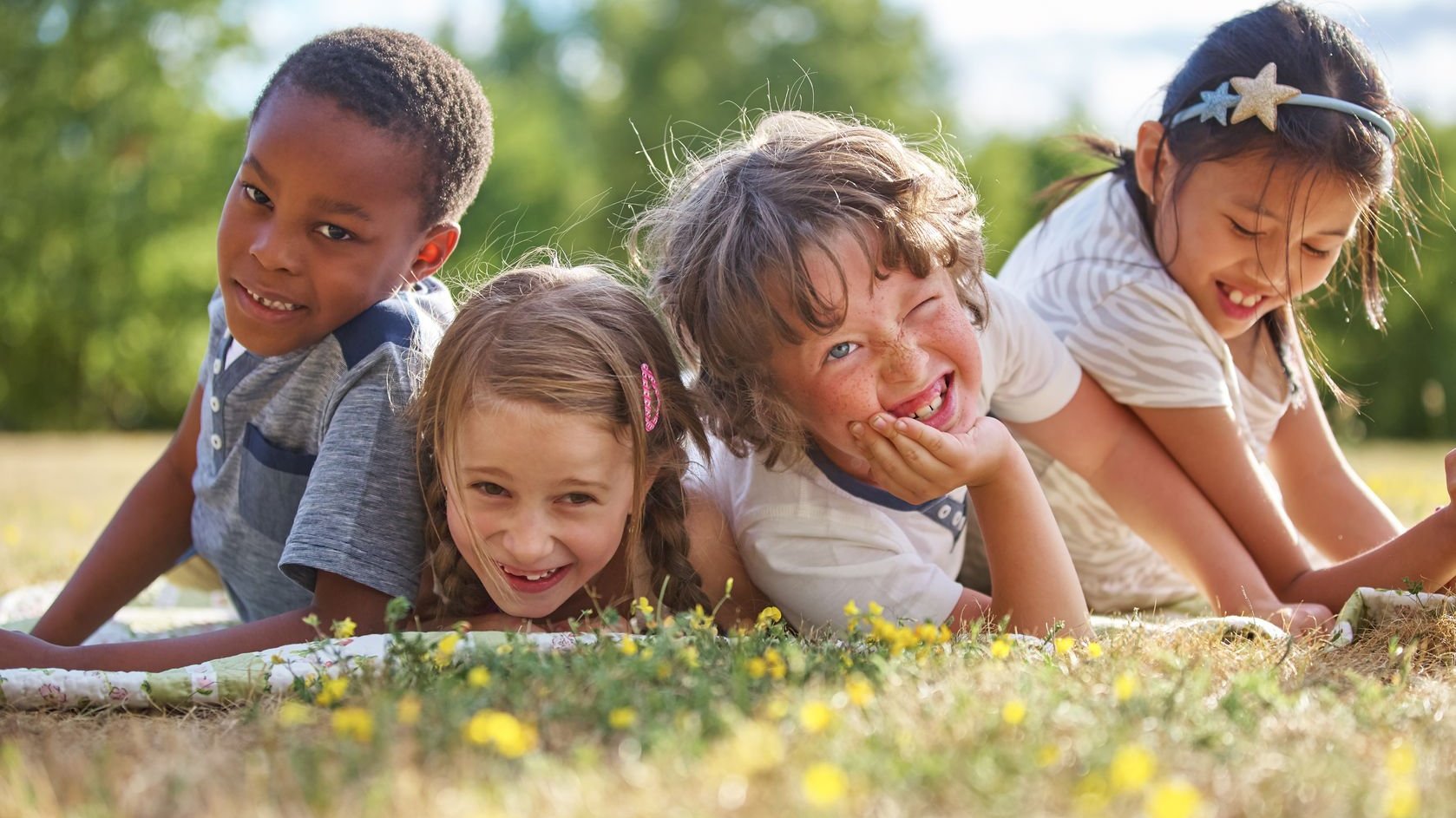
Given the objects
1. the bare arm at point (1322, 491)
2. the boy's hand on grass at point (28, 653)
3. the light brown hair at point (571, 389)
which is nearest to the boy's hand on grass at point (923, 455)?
the light brown hair at point (571, 389)

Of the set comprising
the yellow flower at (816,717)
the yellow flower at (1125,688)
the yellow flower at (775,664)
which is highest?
the yellow flower at (816,717)

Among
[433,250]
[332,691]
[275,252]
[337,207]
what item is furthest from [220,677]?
[433,250]

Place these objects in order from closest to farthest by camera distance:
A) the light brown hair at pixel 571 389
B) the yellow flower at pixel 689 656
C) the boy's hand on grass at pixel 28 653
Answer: the yellow flower at pixel 689 656, the boy's hand on grass at pixel 28 653, the light brown hair at pixel 571 389

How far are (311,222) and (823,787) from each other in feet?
7.64

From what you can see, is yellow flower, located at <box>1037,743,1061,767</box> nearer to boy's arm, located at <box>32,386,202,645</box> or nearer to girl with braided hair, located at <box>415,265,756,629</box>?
girl with braided hair, located at <box>415,265,756,629</box>

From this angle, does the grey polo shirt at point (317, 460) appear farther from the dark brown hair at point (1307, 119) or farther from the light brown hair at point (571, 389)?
the dark brown hair at point (1307, 119)

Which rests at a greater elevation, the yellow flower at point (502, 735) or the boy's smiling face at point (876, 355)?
the boy's smiling face at point (876, 355)

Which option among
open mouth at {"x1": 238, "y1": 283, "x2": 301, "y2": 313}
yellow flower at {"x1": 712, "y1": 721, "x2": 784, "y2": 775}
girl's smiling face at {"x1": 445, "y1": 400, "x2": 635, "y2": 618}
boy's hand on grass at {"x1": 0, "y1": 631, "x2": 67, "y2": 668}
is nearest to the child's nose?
open mouth at {"x1": 238, "y1": 283, "x2": 301, "y2": 313}

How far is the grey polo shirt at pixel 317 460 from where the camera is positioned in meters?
3.14

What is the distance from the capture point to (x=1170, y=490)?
12.8ft

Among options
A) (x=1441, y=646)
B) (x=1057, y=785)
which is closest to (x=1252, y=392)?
(x=1441, y=646)

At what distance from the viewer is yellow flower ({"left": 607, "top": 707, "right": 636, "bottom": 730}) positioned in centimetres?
200

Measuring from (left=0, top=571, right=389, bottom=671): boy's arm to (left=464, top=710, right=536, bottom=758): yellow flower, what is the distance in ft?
3.84

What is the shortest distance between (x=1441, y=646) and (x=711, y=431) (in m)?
1.93
